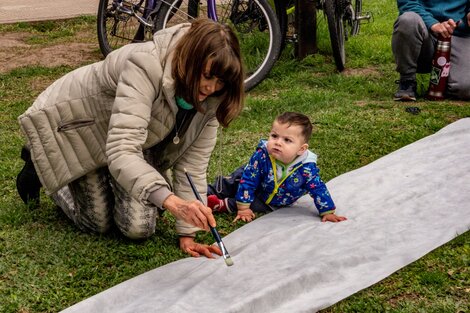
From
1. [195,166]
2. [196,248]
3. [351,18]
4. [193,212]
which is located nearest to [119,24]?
[351,18]

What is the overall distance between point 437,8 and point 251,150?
198cm

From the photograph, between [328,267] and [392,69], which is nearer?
[328,267]

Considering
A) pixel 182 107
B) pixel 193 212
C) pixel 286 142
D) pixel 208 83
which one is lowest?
pixel 286 142

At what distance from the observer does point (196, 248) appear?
303 centimetres

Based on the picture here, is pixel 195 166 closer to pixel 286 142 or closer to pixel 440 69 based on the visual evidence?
pixel 286 142

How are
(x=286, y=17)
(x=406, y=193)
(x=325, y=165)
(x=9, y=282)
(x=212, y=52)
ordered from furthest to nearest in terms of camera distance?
(x=286, y=17), (x=325, y=165), (x=406, y=193), (x=9, y=282), (x=212, y=52)

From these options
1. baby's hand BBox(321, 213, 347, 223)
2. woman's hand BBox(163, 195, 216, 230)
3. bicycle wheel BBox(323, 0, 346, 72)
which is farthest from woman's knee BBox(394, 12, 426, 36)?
woman's hand BBox(163, 195, 216, 230)

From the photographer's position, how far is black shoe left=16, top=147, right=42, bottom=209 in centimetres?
328

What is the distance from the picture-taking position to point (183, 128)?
2.94 meters

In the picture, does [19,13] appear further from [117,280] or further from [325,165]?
[117,280]

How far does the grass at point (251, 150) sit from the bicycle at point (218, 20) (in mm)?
238

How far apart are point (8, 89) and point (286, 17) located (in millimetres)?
2269

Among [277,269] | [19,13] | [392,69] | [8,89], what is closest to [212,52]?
[277,269]

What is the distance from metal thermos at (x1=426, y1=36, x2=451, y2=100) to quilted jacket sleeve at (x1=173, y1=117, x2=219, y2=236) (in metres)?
2.61
